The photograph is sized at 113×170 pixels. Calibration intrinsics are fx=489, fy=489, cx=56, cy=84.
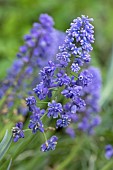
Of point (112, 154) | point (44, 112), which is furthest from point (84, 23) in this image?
point (112, 154)

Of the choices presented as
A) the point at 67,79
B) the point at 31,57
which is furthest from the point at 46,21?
the point at 67,79

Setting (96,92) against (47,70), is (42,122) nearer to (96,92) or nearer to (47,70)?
(47,70)

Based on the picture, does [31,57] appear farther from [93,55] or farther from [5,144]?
[93,55]

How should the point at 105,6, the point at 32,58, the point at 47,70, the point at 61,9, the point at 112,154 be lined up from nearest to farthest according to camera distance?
1. the point at 47,70
2. the point at 112,154
3. the point at 32,58
4. the point at 61,9
5. the point at 105,6

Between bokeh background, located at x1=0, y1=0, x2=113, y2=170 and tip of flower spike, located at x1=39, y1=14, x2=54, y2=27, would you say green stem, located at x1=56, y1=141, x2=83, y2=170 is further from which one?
tip of flower spike, located at x1=39, y1=14, x2=54, y2=27

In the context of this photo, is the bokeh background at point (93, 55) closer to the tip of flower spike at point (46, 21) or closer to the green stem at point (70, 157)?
the green stem at point (70, 157)

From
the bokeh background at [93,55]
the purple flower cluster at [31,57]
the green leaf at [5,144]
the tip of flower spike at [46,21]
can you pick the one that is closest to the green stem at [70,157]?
the bokeh background at [93,55]

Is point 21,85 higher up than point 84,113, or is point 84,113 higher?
point 21,85

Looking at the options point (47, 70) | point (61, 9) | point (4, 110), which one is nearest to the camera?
point (47, 70)
